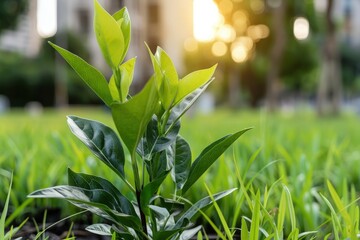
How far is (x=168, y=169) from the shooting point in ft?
3.24

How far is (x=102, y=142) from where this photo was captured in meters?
0.99

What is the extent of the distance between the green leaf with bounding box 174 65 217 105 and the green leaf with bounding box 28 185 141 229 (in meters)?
0.22

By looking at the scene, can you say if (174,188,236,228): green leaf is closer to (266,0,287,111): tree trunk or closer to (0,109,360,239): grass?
(0,109,360,239): grass

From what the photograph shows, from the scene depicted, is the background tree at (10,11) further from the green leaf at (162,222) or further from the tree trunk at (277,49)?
the green leaf at (162,222)

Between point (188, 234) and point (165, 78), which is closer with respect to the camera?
point (165, 78)

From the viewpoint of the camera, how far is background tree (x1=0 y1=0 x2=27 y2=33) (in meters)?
21.2

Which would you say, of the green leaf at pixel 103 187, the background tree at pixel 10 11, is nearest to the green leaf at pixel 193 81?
the green leaf at pixel 103 187

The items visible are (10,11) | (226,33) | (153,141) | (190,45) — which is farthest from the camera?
(190,45)

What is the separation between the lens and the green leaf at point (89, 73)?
0.88m

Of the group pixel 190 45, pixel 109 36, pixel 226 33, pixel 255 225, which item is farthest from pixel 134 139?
pixel 190 45

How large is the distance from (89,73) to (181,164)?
10.5 inches

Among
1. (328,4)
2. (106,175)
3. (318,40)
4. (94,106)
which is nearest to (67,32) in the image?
(94,106)

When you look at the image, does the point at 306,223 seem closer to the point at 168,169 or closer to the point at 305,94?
the point at 168,169

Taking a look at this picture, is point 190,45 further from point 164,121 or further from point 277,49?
point 164,121
